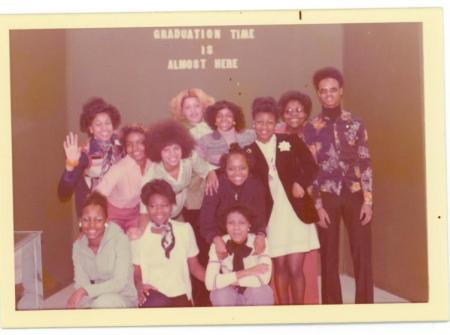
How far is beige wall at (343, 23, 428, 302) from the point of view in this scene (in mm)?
1022

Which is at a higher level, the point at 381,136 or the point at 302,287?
the point at 381,136

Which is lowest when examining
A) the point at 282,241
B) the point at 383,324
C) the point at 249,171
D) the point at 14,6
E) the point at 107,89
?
the point at 383,324

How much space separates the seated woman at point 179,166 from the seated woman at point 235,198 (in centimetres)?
2

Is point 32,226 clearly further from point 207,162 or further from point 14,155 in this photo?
point 207,162

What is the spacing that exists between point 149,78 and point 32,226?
315 mm

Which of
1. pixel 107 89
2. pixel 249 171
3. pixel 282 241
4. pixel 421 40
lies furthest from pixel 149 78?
pixel 421 40

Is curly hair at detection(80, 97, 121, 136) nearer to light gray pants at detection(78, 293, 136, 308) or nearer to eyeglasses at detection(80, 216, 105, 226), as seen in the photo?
eyeglasses at detection(80, 216, 105, 226)

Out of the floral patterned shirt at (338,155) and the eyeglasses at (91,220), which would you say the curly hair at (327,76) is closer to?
the floral patterned shirt at (338,155)

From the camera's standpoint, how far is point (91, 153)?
3.35ft

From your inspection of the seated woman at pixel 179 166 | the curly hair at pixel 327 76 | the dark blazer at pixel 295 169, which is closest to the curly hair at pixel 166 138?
the seated woman at pixel 179 166

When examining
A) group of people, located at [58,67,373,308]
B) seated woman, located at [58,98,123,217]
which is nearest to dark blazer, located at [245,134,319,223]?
group of people, located at [58,67,373,308]

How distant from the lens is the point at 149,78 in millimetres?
1017

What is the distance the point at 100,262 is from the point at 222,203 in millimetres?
227

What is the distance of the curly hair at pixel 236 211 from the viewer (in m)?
1.03
